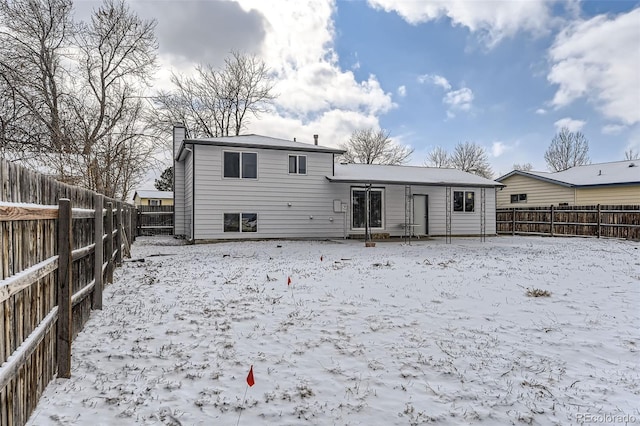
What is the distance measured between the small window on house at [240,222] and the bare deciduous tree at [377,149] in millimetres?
21503

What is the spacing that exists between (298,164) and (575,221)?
13946 mm

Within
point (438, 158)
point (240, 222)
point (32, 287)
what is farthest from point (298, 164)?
point (438, 158)

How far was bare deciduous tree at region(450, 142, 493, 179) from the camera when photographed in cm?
3994

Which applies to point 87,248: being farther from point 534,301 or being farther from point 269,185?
point 269,185

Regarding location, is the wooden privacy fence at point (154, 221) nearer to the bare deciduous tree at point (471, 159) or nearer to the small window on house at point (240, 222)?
the small window on house at point (240, 222)

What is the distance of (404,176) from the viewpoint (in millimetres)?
16453

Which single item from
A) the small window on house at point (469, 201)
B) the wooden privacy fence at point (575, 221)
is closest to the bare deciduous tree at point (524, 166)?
the wooden privacy fence at point (575, 221)

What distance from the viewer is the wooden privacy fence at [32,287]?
194 cm

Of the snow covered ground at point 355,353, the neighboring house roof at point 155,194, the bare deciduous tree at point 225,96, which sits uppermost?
the bare deciduous tree at point 225,96

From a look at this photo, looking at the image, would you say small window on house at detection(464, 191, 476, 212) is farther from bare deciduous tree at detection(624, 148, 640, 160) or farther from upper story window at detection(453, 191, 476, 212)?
bare deciduous tree at detection(624, 148, 640, 160)

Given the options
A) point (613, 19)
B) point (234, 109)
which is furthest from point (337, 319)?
point (234, 109)

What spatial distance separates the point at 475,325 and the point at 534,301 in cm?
160

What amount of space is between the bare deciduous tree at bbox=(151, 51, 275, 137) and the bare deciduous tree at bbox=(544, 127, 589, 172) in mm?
30432

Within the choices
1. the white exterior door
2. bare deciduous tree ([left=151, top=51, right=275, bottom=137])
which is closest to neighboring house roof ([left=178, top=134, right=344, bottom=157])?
the white exterior door
